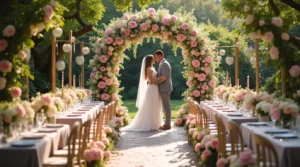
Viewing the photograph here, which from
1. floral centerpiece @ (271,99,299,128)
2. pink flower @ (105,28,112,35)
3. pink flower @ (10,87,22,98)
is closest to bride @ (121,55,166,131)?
pink flower @ (105,28,112,35)

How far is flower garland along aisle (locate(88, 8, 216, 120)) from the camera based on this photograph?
52.3ft

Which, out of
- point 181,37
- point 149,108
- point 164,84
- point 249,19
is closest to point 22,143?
point 249,19

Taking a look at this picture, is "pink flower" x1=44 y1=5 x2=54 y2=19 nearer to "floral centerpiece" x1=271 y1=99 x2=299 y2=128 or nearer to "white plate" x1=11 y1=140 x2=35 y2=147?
"white plate" x1=11 y1=140 x2=35 y2=147

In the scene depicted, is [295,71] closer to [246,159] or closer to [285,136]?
[285,136]

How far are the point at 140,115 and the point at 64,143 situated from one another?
728 cm

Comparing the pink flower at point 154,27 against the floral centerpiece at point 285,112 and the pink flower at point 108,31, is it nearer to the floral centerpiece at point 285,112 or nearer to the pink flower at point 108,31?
the pink flower at point 108,31

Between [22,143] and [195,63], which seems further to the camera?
[195,63]

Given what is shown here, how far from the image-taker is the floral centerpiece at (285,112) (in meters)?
7.68

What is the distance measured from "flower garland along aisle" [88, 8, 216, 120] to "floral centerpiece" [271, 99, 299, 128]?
801cm

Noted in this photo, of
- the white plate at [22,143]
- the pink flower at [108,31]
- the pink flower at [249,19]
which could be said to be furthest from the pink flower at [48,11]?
the pink flower at [108,31]

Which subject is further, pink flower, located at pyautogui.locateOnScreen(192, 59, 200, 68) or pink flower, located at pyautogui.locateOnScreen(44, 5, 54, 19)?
pink flower, located at pyautogui.locateOnScreen(192, 59, 200, 68)

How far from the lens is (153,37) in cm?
1605

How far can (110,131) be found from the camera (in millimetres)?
11242

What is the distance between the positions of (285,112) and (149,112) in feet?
26.9
